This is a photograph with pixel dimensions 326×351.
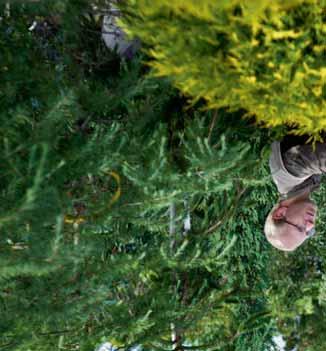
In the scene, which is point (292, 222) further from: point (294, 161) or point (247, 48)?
point (247, 48)

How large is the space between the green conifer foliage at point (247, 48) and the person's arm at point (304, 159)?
1.18ft

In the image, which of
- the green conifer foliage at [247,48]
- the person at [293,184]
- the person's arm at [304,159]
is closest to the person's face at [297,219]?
the person at [293,184]

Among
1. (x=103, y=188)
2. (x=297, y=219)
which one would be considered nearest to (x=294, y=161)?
(x=297, y=219)

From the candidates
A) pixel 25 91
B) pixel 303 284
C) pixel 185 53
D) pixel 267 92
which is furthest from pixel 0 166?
pixel 303 284

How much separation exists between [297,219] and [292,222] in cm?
2

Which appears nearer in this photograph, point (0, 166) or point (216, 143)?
point (0, 166)

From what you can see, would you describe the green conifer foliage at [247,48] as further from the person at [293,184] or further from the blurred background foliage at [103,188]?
the person at [293,184]

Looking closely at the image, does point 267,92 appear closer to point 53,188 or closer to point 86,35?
point 53,188

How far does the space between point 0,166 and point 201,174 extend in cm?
50

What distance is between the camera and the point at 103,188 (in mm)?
1315

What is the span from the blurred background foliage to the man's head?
142 millimetres

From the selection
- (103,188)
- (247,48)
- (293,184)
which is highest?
(247,48)

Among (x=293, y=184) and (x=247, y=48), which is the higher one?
(x=247, y=48)

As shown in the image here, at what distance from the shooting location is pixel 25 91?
1.24m
